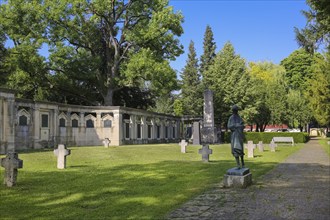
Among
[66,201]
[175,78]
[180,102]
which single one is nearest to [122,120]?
[175,78]

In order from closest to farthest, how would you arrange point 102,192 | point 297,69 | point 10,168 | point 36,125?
point 102,192, point 10,168, point 36,125, point 297,69

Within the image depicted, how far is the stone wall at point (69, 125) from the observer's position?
840 inches

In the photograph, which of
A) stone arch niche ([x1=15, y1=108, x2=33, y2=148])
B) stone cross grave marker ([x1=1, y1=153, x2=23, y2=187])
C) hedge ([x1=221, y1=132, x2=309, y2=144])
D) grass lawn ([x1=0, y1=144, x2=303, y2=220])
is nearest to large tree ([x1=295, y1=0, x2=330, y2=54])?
grass lawn ([x1=0, y1=144, x2=303, y2=220])

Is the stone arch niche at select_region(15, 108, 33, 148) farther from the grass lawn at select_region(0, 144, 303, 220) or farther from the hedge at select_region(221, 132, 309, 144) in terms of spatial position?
the hedge at select_region(221, 132, 309, 144)

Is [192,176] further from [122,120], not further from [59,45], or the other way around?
[59,45]

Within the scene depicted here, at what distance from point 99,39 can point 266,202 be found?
117ft

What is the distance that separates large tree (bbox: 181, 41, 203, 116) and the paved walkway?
4143cm

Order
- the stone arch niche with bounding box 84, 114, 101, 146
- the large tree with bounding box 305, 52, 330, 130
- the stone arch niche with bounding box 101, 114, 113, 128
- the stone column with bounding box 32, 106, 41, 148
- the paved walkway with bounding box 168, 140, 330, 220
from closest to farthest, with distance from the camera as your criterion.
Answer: the paved walkway with bounding box 168, 140, 330, 220, the stone column with bounding box 32, 106, 41, 148, the stone arch niche with bounding box 84, 114, 101, 146, the stone arch niche with bounding box 101, 114, 113, 128, the large tree with bounding box 305, 52, 330, 130

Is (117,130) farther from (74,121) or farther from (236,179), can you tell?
(236,179)

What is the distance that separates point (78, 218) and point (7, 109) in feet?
55.2

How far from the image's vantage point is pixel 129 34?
37.7 m

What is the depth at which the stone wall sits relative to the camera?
2134 cm

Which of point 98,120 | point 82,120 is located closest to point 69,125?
point 82,120

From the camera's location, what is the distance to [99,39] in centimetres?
4075
